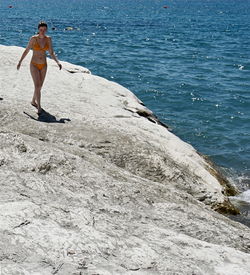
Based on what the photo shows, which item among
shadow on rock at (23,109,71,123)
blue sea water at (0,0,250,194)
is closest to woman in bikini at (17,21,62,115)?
shadow on rock at (23,109,71,123)

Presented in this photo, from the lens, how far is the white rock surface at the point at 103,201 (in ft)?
17.0

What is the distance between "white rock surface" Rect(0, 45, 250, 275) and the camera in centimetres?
517

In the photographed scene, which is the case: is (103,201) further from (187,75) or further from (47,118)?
(187,75)

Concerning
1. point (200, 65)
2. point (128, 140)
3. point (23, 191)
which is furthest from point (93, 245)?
point (200, 65)

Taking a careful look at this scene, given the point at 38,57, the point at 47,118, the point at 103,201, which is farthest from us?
the point at 38,57

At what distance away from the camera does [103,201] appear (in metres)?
6.96

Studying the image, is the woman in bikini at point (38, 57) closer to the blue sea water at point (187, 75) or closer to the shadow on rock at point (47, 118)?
the shadow on rock at point (47, 118)

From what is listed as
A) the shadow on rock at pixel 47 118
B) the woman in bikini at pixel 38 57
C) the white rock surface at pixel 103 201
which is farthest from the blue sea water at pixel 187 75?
the woman in bikini at pixel 38 57

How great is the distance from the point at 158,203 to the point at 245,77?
87.5ft

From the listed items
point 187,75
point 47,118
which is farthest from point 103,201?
point 187,75

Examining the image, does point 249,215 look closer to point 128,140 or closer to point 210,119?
point 128,140

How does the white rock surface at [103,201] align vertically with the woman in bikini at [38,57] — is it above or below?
below

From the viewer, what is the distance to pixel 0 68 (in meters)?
15.4

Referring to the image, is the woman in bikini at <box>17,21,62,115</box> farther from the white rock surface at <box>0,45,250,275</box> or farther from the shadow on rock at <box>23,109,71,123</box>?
the white rock surface at <box>0,45,250,275</box>
